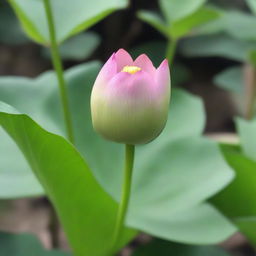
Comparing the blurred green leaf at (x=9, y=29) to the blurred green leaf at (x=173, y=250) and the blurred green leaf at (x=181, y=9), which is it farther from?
the blurred green leaf at (x=173, y=250)

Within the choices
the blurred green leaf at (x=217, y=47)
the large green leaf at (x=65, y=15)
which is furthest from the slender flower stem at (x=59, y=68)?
the blurred green leaf at (x=217, y=47)

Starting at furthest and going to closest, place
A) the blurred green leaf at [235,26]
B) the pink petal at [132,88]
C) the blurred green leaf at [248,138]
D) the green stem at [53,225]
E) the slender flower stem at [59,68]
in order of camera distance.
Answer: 1. the blurred green leaf at [235,26]
2. the green stem at [53,225]
3. the blurred green leaf at [248,138]
4. the slender flower stem at [59,68]
5. the pink petal at [132,88]

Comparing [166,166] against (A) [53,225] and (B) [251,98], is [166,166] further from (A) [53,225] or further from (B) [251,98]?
(B) [251,98]

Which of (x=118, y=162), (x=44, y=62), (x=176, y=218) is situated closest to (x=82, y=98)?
(x=118, y=162)

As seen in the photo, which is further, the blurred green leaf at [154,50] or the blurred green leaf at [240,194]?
the blurred green leaf at [154,50]

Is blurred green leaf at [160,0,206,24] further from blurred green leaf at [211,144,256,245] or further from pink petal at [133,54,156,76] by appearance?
pink petal at [133,54,156,76]

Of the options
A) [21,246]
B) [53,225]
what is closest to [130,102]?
[21,246]

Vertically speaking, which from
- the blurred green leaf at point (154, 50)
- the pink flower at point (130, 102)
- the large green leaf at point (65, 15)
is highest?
the pink flower at point (130, 102)
